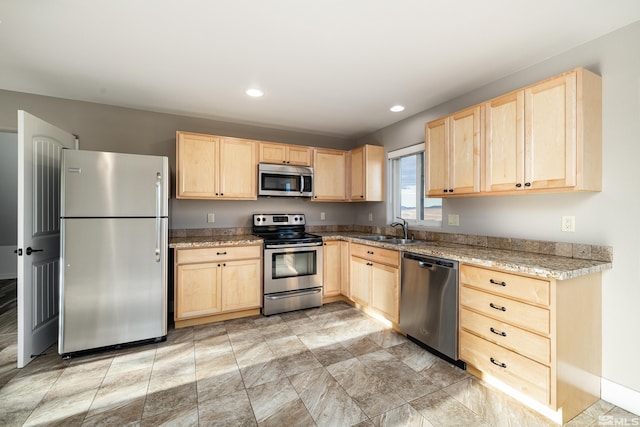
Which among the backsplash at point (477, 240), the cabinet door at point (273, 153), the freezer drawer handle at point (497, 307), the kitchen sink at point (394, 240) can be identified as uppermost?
the cabinet door at point (273, 153)

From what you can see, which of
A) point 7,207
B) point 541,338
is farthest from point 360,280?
point 7,207

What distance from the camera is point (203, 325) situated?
3131 millimetres

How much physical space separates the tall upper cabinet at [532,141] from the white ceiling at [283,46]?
0.37 m

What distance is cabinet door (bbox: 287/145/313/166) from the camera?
389 centimetres

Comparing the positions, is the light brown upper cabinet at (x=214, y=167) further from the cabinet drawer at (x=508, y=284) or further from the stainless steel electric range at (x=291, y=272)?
the cabinet drawer at (x=508, y=284)

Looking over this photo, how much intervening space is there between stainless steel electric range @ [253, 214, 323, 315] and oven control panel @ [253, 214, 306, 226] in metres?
0.21

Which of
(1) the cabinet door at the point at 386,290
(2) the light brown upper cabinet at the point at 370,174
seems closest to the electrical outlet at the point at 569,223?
(1) the cabinet door at the point at 386,290

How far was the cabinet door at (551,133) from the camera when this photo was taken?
72.4 inches

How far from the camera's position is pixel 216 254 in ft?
10.3

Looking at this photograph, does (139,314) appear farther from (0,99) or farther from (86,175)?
(0,99)

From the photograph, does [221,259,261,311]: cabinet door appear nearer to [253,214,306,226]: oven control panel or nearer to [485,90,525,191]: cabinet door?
[253,214,306,226]: oven control panel

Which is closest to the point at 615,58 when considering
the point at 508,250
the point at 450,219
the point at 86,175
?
the point at 508,250

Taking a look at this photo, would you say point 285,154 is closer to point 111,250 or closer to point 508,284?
point 111,250

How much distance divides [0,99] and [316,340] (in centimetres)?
397
